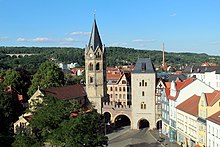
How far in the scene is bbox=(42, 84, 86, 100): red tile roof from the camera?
62.8 meters

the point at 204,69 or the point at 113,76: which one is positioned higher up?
the point at 204,69

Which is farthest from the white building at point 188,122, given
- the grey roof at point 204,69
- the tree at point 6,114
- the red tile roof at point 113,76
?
the red tile roof at point 113,76

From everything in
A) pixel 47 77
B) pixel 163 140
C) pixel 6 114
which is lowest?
pixel 163 140

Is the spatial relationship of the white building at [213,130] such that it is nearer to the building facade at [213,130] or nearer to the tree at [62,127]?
the building facade at [213,130]

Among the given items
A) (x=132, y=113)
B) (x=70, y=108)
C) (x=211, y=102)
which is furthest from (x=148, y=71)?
(x=70, y=108)

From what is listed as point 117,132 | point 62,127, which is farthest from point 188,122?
point 62,127

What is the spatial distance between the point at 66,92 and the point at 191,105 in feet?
82.7

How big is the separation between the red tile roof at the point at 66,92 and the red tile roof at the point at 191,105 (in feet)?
70.1

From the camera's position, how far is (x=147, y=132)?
6312 centimetres

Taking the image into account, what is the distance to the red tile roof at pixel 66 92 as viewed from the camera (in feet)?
206

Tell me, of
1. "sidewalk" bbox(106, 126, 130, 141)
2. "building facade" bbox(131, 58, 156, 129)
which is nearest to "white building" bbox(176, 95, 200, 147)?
"sidewalk" bbox(106, 126, 130, 141)

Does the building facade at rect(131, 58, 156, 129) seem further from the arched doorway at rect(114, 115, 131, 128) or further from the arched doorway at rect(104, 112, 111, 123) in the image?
the arched doorway at rect(104, 112, 111, 123)

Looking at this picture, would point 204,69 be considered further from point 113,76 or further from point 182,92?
point 182,92

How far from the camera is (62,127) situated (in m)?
33.2
